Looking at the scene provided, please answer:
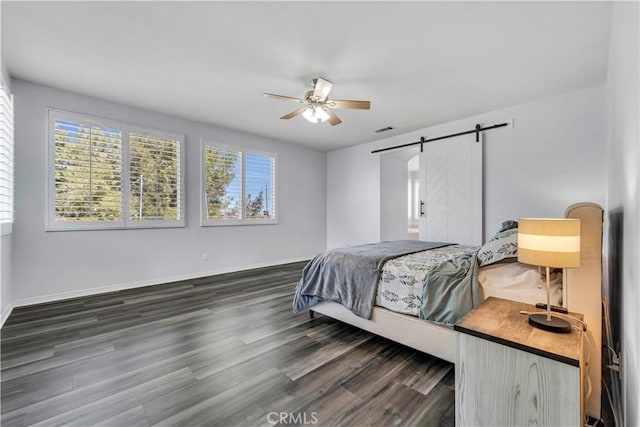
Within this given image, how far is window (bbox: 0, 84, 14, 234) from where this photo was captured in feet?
8.49

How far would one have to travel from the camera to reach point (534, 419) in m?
1.10

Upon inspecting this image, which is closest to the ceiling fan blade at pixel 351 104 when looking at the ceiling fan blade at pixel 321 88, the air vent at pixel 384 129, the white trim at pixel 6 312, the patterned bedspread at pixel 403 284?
the ceiling fan blade at pixel 321 88

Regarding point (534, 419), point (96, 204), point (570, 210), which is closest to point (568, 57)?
point (570, 210)

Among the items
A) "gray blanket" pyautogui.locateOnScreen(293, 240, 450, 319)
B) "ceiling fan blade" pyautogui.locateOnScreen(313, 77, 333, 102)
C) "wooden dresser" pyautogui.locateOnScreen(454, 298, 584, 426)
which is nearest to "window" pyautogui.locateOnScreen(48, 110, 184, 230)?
"ceiling fan blade" pyautogui.locateOnScreen(313, 77, 333, 102)

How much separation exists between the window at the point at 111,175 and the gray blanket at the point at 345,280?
276cm

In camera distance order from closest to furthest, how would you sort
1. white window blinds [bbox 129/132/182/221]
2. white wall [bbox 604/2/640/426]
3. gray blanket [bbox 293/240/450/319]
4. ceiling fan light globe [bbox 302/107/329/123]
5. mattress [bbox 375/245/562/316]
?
white wall [bbox 604/2/640/426]
mattress [bbox 375/245/562/316]
gray blanket [bbox 293/240/450/319]
ceiling fan light globe [bbox 302/107/329/123]
white window blinds [bbox 129/132/182/221]

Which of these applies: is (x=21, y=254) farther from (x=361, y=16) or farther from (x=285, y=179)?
(x=361, y=16)

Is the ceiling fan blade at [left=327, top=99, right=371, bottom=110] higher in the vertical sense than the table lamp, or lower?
higher

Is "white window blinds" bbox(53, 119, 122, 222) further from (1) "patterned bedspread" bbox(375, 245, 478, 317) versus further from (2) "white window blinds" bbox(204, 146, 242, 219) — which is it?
(1) "patterned bedspread" bbox(375, 245, 478, 317)

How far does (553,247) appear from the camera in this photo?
1.29m

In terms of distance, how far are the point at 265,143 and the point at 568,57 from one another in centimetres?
459

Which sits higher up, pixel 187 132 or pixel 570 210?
pixel 187 132

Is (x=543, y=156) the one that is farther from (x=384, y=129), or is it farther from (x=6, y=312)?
(x=6, y=312)

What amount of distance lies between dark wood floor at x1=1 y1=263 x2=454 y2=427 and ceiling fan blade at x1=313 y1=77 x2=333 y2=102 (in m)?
2.47
